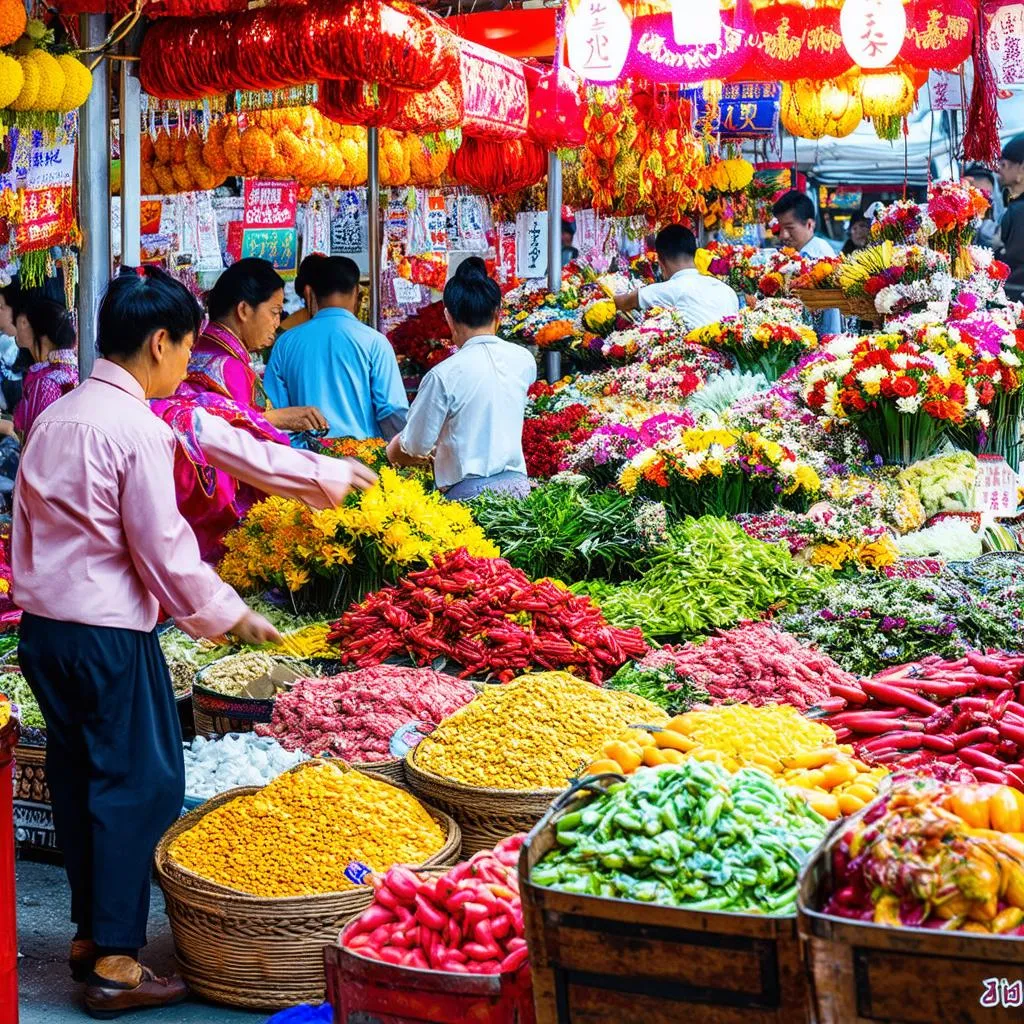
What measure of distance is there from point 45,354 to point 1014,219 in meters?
7.41

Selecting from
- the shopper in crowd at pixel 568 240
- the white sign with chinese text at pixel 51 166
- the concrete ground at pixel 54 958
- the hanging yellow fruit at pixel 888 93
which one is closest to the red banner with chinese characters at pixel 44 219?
the white sign with chinese text at pixel 51 166

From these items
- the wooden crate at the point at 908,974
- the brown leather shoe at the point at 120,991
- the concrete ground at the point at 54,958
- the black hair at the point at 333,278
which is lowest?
the concrete ground at the point at 54,958

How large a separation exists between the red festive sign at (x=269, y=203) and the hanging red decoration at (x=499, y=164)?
1338 millimetres

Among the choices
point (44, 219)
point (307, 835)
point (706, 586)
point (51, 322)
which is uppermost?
point (44, 219)

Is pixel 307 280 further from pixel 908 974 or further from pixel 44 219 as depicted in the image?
pixel 908 974

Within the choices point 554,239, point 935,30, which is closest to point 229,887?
point 935,30

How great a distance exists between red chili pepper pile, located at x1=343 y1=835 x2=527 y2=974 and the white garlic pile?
58.6 inches

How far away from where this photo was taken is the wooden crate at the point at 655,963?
92.3 inches

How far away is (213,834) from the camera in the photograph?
13.1 feet

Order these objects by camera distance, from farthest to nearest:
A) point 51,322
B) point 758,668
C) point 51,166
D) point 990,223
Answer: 1. point 990,223
2. point 51,322
3. point 51,166
4. point 758,668

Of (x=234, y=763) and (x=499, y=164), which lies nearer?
(x=234, y=763)

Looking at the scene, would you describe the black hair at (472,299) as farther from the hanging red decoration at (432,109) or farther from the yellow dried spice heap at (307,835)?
the yellow dried spice heap at (307,835)

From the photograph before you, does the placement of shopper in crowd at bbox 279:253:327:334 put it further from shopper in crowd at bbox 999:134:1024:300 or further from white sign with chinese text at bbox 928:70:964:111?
white sign with chinese text at bbox 928:70:964:111

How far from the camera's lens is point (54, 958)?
167 inches
